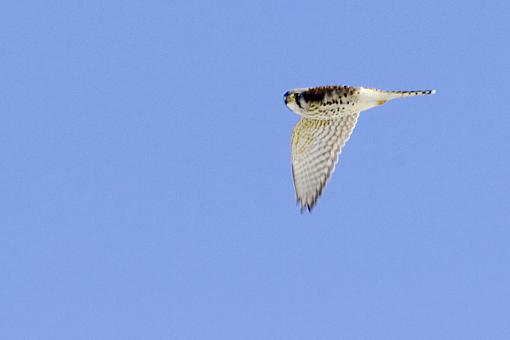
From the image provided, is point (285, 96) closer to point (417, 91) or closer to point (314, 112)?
point (314, 112)

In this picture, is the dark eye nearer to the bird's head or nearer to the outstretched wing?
the bird's head

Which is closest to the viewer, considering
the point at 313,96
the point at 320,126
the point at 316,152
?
the point at 313,96

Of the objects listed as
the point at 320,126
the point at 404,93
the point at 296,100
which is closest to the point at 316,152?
the point at 320,126

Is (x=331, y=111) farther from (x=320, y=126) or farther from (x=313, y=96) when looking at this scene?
(x=320, y=126)

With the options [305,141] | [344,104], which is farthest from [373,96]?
[305,141]

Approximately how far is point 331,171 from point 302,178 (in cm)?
49

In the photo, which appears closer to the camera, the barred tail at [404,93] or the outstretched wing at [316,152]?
the barred tail at [404,93]

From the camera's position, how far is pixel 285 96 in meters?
17.4

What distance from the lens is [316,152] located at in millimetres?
17859

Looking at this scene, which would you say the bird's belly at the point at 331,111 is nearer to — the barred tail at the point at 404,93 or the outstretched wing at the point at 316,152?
the outstretched wing at the point at 316,152

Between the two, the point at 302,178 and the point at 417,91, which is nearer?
the point at 417,91

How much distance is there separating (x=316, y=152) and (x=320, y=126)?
1.39 ft

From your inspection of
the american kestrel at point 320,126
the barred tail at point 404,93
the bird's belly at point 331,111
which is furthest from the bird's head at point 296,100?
the barred tail at point 404,93

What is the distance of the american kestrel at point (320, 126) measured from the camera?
55.7 ft
